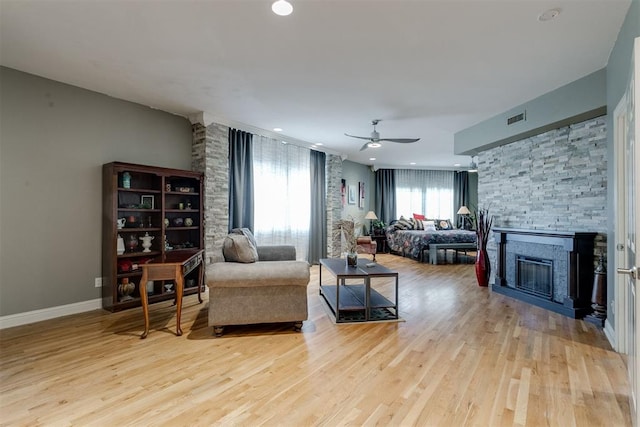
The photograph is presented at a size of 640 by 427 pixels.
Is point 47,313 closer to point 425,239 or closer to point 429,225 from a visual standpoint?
point 425,239

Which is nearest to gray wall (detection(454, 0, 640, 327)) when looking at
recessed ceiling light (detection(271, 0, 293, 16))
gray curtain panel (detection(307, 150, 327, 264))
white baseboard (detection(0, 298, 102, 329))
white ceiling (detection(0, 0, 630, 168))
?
white ceiling (detection(0, 0, 630, 168))

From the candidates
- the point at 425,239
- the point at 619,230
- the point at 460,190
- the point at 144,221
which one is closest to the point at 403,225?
the point at 425,239

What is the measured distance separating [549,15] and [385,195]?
7.76m

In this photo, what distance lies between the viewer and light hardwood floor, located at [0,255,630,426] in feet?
6.07

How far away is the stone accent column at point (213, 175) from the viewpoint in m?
4.85

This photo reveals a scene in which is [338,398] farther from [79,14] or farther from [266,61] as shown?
[79,14]

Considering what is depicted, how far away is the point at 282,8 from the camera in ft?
7.48

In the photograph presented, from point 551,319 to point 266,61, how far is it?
13.5ft

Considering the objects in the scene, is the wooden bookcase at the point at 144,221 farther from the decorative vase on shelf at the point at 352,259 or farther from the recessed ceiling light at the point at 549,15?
the recessed ceiling light at the point at 549,15

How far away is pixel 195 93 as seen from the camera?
3.96 meters

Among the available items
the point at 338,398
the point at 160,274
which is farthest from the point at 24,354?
the point at 338,398

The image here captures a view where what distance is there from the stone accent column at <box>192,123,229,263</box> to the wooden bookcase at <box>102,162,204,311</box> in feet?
0.52

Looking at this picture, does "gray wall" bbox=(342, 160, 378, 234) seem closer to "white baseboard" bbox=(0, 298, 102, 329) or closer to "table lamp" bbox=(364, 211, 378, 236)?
"table lamp" bbox=(364, 211, 378, 236)

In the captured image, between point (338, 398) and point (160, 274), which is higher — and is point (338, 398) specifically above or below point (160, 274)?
below
